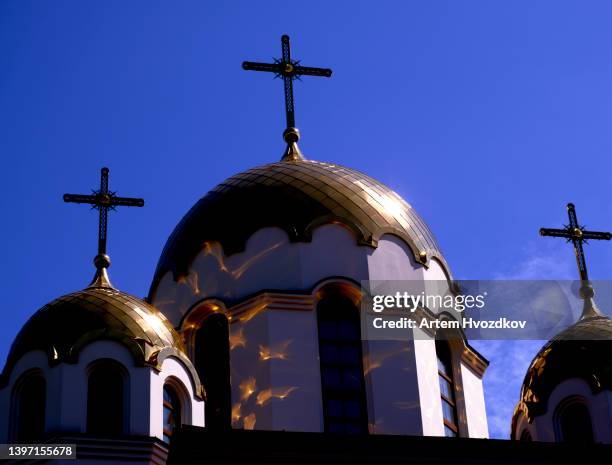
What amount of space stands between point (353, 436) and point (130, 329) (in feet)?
12.5

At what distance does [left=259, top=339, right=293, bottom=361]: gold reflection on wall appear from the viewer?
2273 cm

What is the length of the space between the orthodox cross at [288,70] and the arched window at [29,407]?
644cm

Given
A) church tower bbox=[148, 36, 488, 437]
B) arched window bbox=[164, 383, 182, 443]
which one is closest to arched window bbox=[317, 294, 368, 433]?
church tower bbox=[148, 36, 488, 437]

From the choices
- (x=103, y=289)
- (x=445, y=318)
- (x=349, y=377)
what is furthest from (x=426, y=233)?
(x=103, y=289)

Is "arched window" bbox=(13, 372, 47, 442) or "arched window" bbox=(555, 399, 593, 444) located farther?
"arched window" bbox=(555, 399, 593, 444)

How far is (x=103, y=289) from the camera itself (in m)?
23.1

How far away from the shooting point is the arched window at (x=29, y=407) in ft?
70.7

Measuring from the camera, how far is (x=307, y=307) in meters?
23.2

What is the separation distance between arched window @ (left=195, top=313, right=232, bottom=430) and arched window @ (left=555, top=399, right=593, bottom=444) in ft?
13.9

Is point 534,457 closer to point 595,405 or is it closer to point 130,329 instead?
point 595,405

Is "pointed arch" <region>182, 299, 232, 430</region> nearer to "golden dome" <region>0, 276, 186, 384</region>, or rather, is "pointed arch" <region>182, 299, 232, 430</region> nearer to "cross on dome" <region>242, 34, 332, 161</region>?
"golden dome" <region>0, 276, 186, 384</region>

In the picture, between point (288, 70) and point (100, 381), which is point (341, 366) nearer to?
point (100, 381)

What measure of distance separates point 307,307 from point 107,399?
3.07 meters

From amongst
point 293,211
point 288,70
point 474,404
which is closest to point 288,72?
point 288,70
